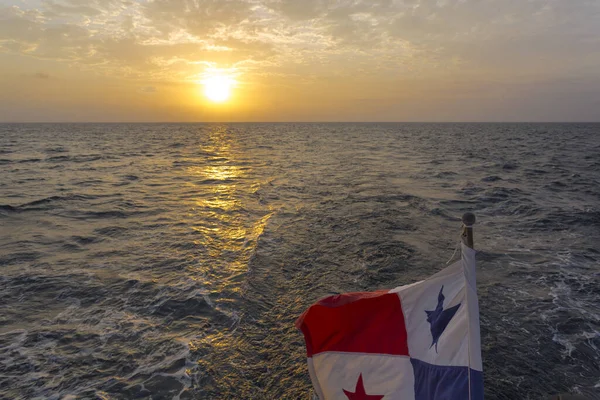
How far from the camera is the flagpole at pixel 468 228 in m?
4.17

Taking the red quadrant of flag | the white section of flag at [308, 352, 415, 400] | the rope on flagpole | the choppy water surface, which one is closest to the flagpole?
the rope on flagpole

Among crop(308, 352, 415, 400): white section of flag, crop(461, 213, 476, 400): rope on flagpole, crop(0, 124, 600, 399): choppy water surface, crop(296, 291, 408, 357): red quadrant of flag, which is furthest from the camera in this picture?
crop(0, 124, 600, 399): choppy water surface

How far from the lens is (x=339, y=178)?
27547mm

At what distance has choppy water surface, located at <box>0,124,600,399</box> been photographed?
689 centimetres

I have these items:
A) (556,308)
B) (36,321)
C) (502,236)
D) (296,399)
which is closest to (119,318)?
(36,321)

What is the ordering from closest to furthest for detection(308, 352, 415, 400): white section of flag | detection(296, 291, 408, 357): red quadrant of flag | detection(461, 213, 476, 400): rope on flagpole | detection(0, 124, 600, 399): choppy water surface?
1. detection(461, 213, 476, 400): rope on flagpole
2. detection(308, 352, 415, 400): white section of flag
3. detection(296, 291, 408, 357): red quadrant of flag
4. detection(0, 124, 600, 399): choppy water surface

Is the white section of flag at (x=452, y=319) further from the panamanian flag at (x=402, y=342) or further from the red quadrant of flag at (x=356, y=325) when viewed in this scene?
the red quadrant of flag at (x=356, y=325)

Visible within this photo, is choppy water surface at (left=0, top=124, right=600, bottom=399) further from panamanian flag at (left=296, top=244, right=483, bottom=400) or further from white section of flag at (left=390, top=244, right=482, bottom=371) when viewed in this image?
white section of flag at (left=390, top=244, right=482, bottom=371)

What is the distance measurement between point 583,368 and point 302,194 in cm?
1654

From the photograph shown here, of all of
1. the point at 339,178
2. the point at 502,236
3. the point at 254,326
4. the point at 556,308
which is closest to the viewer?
the point at 254,326

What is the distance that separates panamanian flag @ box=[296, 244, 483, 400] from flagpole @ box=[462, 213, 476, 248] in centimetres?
10

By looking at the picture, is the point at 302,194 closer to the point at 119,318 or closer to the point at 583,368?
the point at 119,318

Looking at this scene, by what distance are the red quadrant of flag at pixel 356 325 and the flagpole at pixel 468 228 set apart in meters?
1.08

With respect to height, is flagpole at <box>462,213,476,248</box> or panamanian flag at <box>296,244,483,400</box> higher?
flagpole at <box>462,213,476,248</box>
